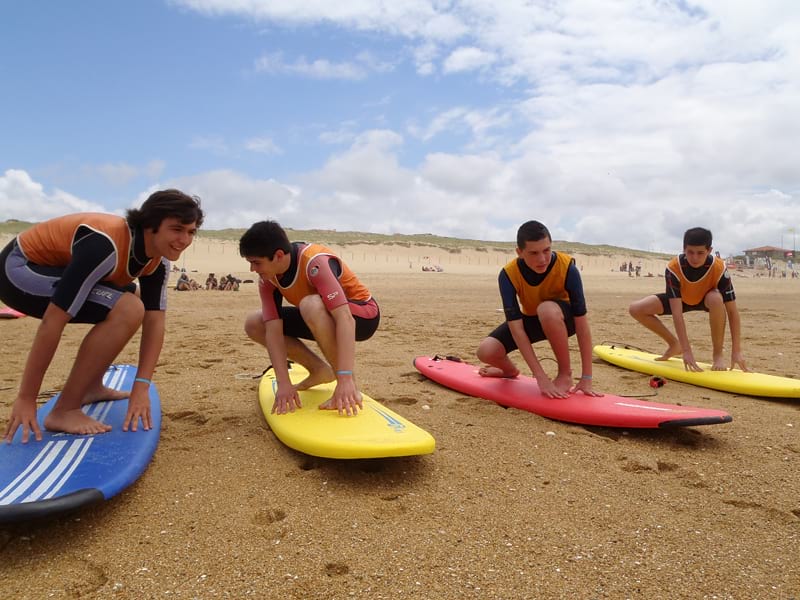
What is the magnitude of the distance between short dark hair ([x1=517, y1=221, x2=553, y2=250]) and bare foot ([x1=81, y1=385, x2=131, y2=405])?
253 cm

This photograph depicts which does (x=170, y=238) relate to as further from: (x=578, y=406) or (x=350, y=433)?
(x=578, y=406)

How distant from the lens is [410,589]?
5.15 ft

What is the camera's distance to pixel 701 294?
466cm

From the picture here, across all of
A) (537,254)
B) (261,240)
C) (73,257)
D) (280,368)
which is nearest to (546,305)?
(537,254)

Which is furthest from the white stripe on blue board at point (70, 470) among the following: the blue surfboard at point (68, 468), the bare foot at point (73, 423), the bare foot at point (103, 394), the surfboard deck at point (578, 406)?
the surfboard deck at point (578, 406)

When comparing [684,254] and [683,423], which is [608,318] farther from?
[683,423]

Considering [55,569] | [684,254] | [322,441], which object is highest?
[684,254]

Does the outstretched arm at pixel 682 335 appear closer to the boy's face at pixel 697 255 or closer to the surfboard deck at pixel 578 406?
the boy's face at pixel 697 255

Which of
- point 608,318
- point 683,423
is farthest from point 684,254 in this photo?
point 608,318

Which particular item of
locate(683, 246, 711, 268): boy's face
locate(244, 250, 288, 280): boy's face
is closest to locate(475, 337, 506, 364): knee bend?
locate(244, 250, 288, 280): boy's face

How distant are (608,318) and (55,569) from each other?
8.43 m

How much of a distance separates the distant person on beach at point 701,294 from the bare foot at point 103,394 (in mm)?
4012

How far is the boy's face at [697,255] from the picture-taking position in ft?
14.5

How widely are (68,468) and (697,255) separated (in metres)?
4.45
